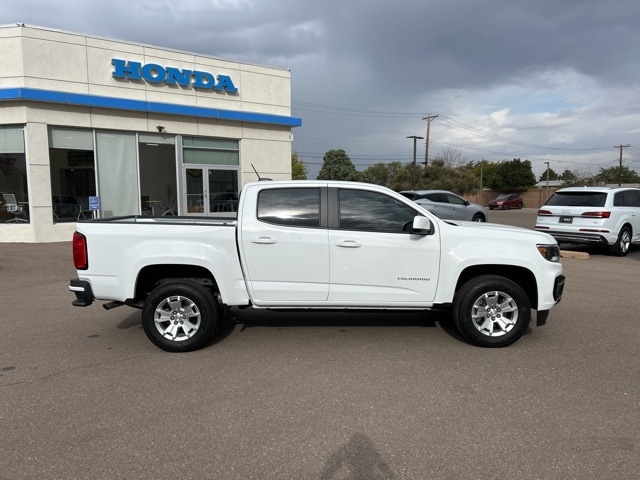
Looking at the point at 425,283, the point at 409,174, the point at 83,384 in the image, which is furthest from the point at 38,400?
the point at 409,174

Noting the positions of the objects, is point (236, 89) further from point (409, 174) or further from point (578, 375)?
point (409, 174)

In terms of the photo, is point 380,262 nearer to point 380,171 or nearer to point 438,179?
point 438,179

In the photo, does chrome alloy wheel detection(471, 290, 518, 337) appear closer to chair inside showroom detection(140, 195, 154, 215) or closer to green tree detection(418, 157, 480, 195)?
chair inside showroom detection(140, 195, 154, 215)

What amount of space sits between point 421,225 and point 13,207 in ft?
44.7

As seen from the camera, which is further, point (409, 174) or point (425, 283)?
point (409, 174)

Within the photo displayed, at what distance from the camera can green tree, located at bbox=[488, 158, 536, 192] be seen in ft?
205

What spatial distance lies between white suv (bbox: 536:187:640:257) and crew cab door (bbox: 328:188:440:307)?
8.70 m

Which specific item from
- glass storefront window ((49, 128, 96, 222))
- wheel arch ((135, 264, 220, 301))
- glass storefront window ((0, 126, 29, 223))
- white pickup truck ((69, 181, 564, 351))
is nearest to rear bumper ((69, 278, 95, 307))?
white pickup truck ((69, 181, 564, 351))

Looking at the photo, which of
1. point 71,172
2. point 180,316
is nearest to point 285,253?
point 180,316

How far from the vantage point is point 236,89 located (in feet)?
55.9

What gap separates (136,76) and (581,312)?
13953 millimetres

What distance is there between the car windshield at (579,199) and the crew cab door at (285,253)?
31.5 feet

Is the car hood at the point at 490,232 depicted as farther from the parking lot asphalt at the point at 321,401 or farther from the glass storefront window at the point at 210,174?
the glass storefront window at the point at 210,174

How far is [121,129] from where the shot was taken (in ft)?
49.8
